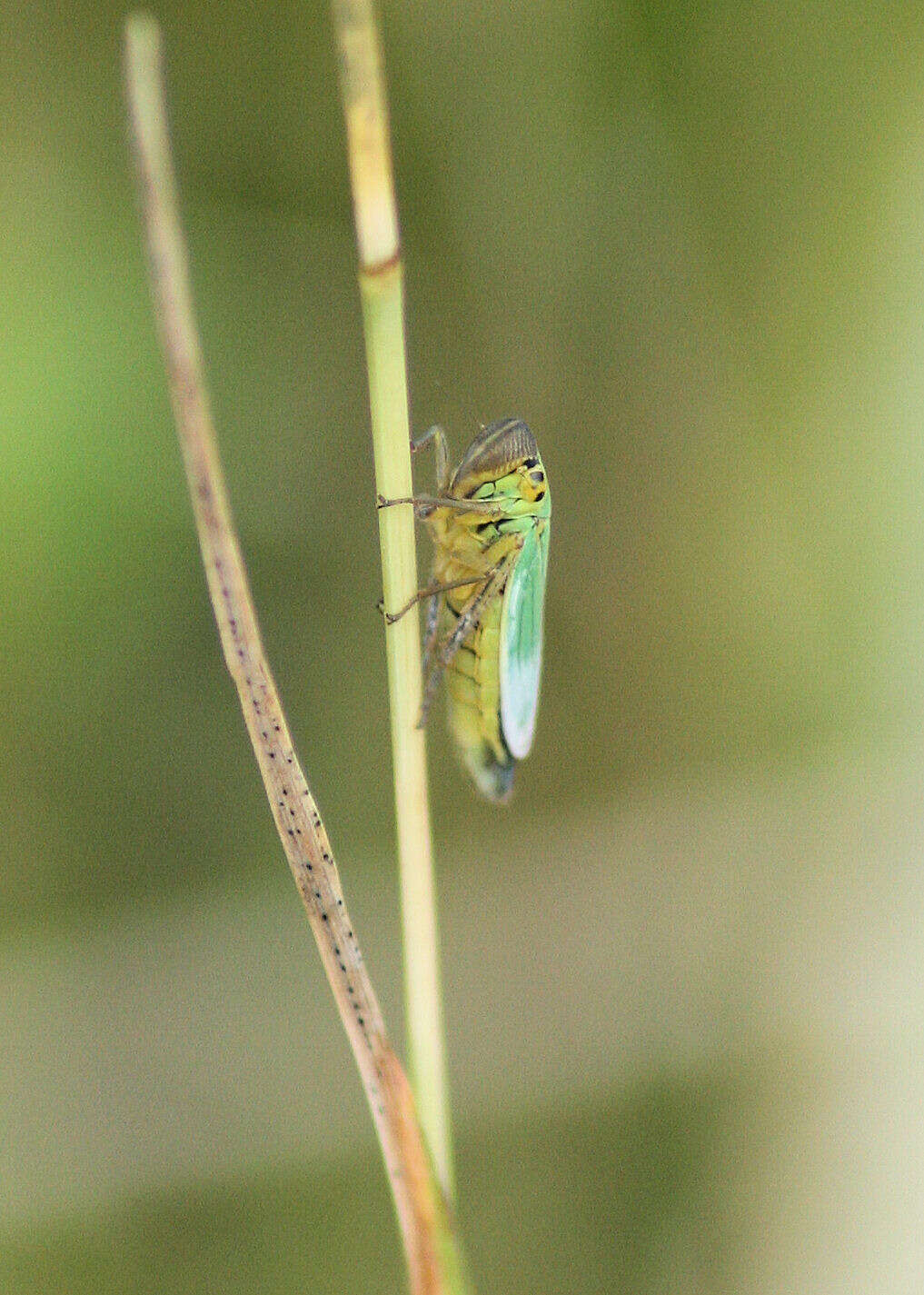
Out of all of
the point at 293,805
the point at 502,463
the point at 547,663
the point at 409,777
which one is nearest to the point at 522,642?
the point at 502,463

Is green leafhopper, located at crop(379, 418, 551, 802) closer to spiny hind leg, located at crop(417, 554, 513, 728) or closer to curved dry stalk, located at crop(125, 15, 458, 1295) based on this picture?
spiny hind leg, located at crop(417, 554, 513, 728)

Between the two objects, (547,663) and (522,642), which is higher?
(547,663)

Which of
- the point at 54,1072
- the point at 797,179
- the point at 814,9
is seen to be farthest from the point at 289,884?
the point at 814,9

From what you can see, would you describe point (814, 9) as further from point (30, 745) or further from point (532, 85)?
point (30, 745)

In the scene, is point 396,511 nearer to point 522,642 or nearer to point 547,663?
point 522,642

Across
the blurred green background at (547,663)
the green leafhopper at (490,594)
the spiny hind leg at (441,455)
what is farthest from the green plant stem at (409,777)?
→ the blurred green background at (547,663)

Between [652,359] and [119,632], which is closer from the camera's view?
[119,632]

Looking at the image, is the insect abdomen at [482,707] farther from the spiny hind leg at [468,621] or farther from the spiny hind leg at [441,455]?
the spiny hind leg at [441,455]
